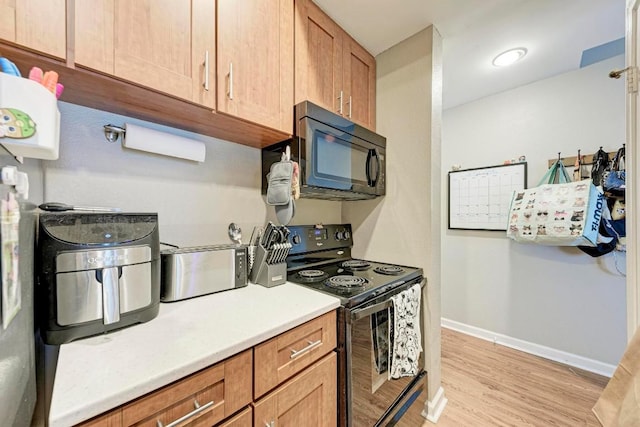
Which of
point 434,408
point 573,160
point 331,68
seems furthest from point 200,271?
point 573,160

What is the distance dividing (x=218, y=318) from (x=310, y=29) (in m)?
1.51

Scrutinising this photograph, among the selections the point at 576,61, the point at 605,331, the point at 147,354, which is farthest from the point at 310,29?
the point at 605,331

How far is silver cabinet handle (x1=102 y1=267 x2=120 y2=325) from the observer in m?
0.72

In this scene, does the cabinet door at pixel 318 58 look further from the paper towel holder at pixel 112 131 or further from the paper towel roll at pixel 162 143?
the paper towel holder at pixel 112 131

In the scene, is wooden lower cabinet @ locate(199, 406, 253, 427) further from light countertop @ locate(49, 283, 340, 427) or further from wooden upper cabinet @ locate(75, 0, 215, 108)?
wooden upper cabinet @ locate(75, 0, 215, 108)

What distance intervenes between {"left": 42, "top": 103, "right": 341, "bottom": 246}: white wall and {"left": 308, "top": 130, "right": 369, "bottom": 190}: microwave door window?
410 mm

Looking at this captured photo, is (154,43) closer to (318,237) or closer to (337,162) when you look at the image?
(337,162)

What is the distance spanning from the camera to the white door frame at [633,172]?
2.96ft

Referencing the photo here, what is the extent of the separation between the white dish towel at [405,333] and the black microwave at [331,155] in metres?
0.69

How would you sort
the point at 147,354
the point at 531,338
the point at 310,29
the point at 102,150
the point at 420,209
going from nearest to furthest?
the point at 147,354 → the point at 102,150 → the point at 310,29 → the point at 420,209 → the point at 531,338

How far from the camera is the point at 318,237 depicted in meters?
1.76

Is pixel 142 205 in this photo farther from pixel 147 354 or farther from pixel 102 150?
pixel 147 354

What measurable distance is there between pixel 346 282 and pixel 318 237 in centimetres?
54

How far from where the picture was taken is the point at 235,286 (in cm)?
116
